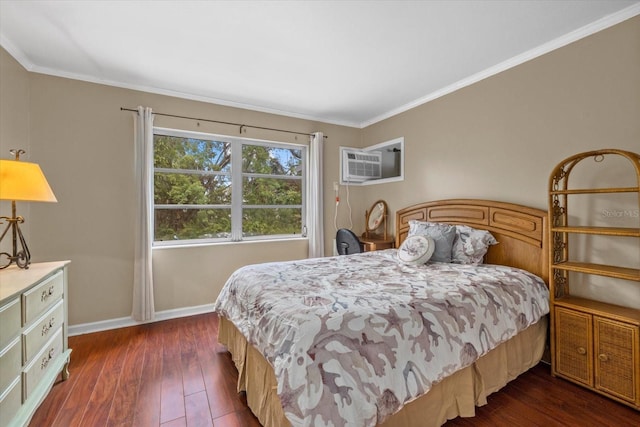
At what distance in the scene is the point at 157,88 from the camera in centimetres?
317

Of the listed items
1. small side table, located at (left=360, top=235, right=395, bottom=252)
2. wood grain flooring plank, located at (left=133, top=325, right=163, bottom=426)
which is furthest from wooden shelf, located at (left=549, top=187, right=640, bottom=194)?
wood grain flooring plank, located at (left=133, top=325, right=163, bottom=426)

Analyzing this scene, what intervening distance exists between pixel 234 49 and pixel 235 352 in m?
2.43

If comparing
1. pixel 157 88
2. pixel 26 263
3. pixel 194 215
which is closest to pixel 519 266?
pixel 194 215

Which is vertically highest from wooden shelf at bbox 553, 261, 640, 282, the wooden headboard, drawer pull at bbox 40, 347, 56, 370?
the wooden headboard

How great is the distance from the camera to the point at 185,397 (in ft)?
6.16

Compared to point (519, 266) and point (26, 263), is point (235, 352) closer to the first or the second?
point (26, 263)

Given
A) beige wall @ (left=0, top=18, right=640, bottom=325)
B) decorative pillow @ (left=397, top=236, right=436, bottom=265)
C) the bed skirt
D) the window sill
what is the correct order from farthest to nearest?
the window sill → decorative pillow @ (left=397, top=236, right=436, bottom=265) → beige wall @ (left=0, top=18, right=640, bottom=325) → the bed skirt

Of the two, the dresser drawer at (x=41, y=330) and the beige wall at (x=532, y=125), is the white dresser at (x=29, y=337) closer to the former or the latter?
the dresser drawer at (x=41, y=330)

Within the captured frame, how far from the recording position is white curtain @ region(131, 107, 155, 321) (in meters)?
3.00

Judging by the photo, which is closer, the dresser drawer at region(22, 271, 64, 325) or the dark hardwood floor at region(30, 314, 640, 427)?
the dresser drawer at region(22, 271, 64, 325)

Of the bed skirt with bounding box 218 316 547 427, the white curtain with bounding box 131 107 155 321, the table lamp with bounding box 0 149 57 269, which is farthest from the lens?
the white curtain with bounding box 131 107 155 321

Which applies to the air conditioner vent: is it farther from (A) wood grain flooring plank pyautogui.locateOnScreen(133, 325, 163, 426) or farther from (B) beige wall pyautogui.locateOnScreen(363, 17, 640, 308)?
(A) wood grain flooring plank pyautogui.locateOnScreen(133, 325, 163, 426)

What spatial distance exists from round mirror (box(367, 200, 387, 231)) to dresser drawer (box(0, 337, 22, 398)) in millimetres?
3592

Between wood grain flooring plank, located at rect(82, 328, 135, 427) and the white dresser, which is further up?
the white dresser
